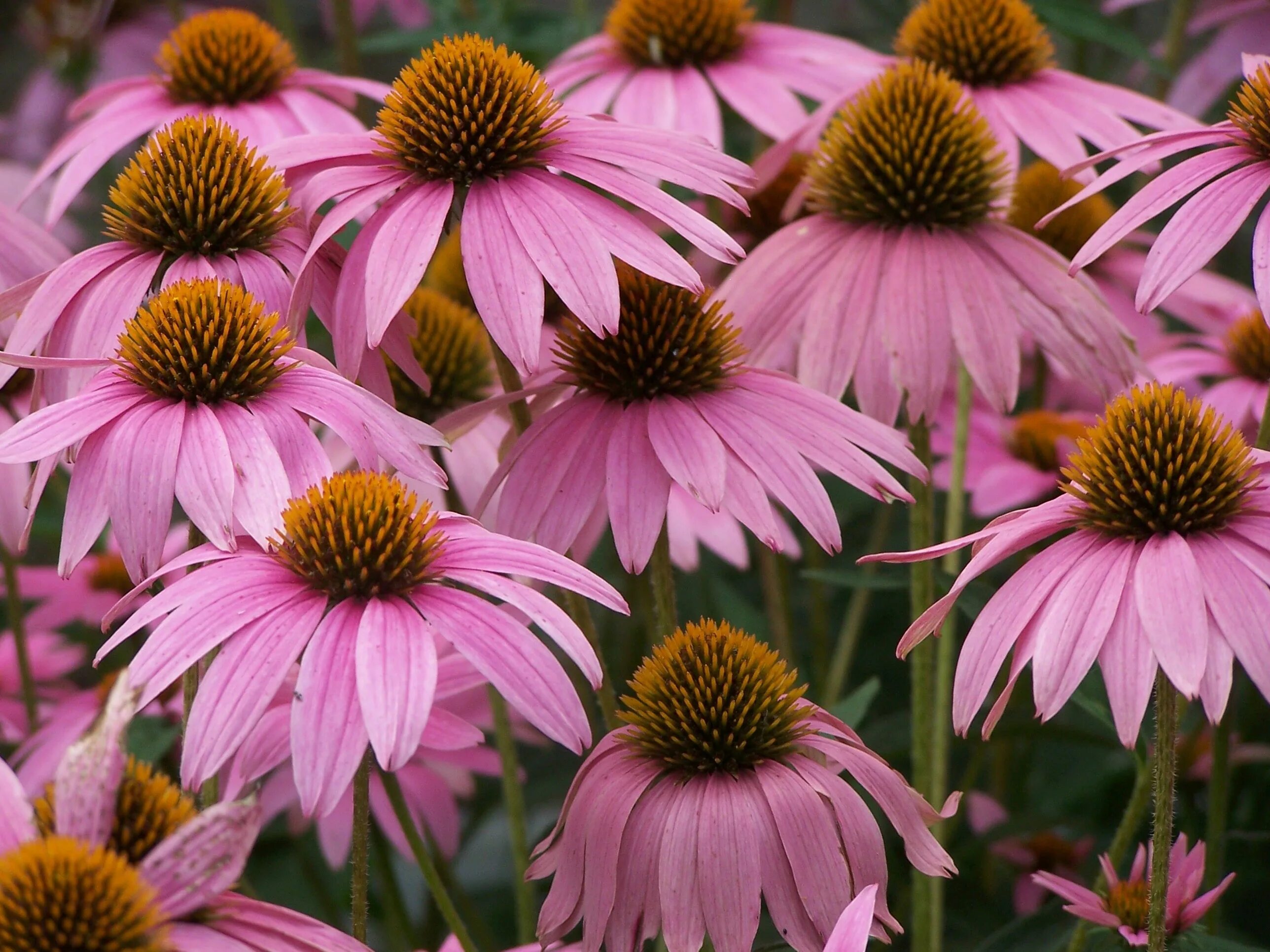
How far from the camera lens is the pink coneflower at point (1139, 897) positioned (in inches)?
30.5

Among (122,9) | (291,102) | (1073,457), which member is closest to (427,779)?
(291,102)

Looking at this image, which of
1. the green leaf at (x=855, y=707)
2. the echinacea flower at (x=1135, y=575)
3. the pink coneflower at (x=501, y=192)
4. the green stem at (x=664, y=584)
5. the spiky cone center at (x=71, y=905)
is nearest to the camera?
the spiky cone center at (x=71, y=905)

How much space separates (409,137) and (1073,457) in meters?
0.41

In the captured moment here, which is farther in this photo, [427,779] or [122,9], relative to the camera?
[122,9]

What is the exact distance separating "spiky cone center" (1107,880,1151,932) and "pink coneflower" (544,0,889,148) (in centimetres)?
62

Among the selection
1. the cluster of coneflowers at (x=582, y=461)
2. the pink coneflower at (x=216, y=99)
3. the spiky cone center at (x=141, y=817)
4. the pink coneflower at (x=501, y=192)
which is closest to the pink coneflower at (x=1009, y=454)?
the cluster of coneflowers at (x=582, y=461)

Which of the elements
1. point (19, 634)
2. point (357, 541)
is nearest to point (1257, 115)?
point (357, 541)

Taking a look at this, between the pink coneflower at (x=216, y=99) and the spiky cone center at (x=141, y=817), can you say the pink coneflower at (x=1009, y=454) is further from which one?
the spiky cone center at (x=141, y=817)

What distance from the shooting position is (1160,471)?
71 centimetres

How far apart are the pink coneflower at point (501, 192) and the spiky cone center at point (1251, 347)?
0.55 metres

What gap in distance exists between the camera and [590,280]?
76 cm

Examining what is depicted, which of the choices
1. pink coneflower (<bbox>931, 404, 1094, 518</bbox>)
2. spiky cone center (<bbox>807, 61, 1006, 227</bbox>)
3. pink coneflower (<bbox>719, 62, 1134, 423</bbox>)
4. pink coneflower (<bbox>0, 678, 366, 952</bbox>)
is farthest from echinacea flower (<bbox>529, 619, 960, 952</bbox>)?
pink coneflower (<bbox>931, 404, 1094, 518</bbox>)

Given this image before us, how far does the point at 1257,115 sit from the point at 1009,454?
1.74ft

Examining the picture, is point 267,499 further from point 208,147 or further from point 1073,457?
point 1073,457
